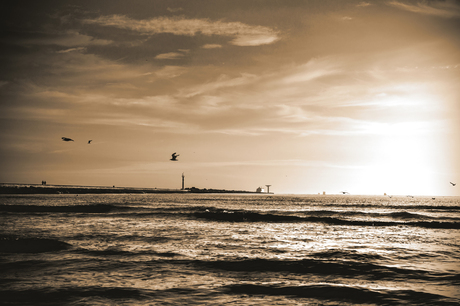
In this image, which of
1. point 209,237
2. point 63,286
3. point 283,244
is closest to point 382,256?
point 283,244

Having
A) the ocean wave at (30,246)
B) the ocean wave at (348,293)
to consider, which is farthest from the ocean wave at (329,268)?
the ocean wave at (30,246)

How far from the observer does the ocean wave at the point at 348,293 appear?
10.2 metres

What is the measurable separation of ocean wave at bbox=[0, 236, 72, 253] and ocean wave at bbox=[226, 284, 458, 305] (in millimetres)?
11766

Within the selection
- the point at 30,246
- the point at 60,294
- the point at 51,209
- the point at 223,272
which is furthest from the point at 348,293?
the point at 51,209

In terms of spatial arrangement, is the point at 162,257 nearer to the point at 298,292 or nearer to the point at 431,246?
the point at 298,292

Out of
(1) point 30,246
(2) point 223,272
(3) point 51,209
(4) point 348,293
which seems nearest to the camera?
(4) point 348,293

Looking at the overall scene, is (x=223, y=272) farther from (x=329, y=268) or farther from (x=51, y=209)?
(x=51, y=209)

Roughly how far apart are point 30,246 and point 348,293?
672 inches

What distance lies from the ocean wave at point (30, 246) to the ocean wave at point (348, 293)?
1177 centimetres

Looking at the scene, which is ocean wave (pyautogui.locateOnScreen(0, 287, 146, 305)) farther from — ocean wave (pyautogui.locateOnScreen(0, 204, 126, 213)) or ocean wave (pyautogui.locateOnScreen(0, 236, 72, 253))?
ocean wave (pyautogui.locateOnScreen(0, 204, 126, 213))

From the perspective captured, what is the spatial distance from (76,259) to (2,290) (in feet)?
16.1

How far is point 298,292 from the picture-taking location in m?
11.0

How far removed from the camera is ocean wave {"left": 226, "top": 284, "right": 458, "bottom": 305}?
1023cm

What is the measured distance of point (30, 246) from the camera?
59.8 ft
